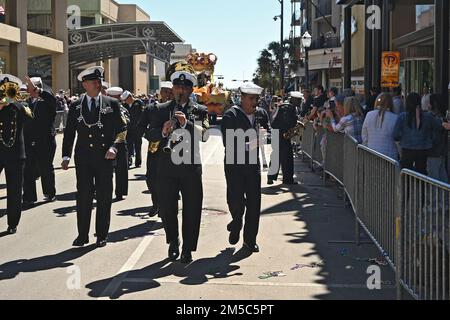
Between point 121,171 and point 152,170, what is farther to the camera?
point 121,171

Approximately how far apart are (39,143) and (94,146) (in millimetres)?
3788

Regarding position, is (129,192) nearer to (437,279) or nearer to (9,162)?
(9,162)

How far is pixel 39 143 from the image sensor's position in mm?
11766

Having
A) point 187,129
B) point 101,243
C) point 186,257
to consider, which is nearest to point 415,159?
point 187,129

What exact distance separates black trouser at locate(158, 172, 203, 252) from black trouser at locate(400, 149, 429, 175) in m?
3.79

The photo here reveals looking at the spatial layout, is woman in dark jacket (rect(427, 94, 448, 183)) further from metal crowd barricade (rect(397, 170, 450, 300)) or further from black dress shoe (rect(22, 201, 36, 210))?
black dress shoe (rect(22, 201, 36, 210))

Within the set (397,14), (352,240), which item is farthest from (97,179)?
(397,14)

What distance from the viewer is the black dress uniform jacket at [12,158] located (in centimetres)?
911

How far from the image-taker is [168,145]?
7.56 metres

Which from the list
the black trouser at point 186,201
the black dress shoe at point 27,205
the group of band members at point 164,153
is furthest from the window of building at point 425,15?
the black trouser at point 186,201

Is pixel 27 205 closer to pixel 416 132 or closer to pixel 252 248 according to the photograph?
pixel 252 248

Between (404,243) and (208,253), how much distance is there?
2.85 meters
